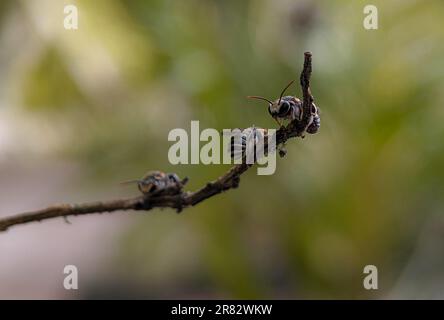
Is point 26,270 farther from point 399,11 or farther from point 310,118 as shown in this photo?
point 310,118

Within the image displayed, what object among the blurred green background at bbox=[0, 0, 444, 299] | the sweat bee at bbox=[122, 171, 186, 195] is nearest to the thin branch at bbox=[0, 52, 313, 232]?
the sweat bee at bbox=[122, 171, 186, 195]

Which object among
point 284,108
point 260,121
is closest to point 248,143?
point 284,108

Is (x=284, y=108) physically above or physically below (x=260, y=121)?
below

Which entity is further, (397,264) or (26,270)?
(26,270)

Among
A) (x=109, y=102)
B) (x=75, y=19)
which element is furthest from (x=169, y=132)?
(x=75, y=19)

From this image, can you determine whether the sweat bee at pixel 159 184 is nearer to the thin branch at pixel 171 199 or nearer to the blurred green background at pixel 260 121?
the thin branch at pixel 171 199

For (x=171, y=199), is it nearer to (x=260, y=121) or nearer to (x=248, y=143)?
(x=248, y=143)
